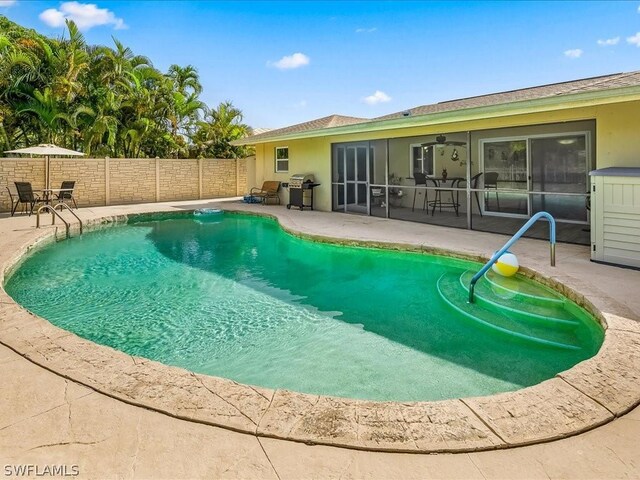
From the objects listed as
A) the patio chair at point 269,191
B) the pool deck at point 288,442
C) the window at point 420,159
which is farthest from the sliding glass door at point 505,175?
the pool deck at point 288,442

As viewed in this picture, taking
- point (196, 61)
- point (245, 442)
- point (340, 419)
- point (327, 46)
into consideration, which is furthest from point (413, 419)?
point (196, 61)

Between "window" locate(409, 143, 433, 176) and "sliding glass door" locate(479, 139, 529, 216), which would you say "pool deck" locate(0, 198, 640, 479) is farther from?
"window" locate(409, 143, 433, 176)

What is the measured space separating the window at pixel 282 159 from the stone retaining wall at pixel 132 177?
3.11 meters

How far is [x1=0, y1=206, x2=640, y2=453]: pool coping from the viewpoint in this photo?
2.38m

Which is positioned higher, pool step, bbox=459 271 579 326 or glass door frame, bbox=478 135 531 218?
glass door frame, bbox=478 135 531 218

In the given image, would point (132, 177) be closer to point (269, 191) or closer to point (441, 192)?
point (269, 191)

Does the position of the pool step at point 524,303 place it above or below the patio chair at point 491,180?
below

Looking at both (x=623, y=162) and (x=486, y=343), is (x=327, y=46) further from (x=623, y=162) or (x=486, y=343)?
(x=486, y=343)

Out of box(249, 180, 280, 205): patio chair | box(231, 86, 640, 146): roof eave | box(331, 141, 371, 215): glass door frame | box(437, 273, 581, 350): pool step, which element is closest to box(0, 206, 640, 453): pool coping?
box(437, 273, 581, 350): pool step

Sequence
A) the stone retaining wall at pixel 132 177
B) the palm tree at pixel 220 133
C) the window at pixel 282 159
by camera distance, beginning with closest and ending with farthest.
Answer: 1. the stone retaining wall at pixel 132 177
2. the window at pixel 282 159
3. the palm tree at pixel 220 133

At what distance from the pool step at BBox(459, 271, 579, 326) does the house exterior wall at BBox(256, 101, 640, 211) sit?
127 inches

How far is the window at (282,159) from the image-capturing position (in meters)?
17.2

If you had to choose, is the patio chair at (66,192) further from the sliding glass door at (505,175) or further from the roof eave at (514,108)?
the sliding glass door at (505,175)

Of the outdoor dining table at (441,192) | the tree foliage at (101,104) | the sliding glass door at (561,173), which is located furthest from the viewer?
the tree foliage at (101,104)
